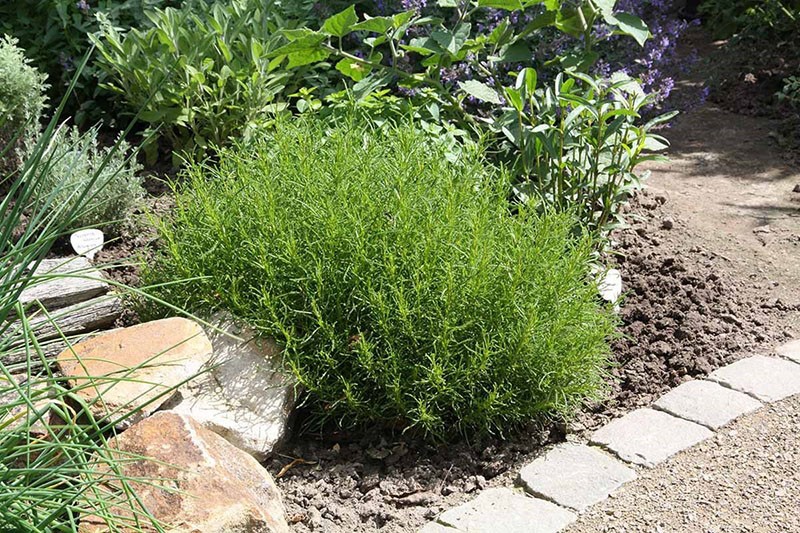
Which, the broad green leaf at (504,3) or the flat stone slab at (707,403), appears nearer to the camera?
the flat stone slab at (707,403)

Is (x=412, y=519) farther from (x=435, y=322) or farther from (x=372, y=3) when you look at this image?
(x=372, y=3)

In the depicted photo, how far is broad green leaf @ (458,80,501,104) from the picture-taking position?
4.05m

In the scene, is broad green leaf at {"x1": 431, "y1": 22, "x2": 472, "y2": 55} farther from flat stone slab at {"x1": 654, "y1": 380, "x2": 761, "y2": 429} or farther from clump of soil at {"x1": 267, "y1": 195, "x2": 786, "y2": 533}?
flat stone slab at {"x1": 654, "y1": 380, "x2": 761, "y2": 429}

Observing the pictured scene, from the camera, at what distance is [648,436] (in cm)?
312

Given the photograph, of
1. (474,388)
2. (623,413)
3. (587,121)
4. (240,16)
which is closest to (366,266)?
(474,388)

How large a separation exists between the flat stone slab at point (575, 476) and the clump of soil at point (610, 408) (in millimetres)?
79

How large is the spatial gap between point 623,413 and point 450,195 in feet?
Result: 3.33

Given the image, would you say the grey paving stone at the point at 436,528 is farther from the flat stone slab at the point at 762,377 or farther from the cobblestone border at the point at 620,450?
the flat stone slab at the point at 762,377

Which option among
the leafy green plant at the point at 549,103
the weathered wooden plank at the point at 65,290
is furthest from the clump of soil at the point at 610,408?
the weathered wooden plank at the point at 65,290

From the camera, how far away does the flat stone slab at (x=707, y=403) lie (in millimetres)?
3207

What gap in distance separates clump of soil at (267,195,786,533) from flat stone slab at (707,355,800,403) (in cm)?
8

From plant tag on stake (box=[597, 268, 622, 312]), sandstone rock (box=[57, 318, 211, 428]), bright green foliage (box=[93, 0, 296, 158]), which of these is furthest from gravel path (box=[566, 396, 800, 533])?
bright green foliage (box=[93, 0, 296, 158])

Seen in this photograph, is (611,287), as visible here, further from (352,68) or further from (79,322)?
(79,322)

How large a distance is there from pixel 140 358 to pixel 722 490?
1.91 metres
